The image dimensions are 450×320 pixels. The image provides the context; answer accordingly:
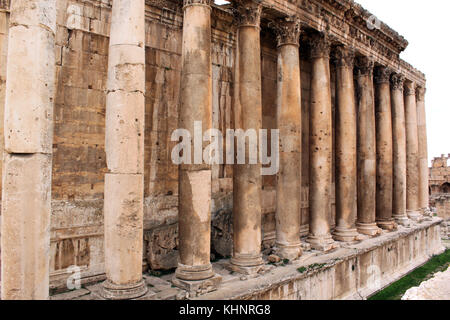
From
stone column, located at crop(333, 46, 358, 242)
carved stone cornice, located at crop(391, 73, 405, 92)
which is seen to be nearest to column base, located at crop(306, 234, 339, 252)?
stone column, located at crop(333, 46, 358, 242)

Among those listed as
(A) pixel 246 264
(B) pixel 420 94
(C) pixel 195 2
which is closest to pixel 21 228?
(A) pixel 246 264

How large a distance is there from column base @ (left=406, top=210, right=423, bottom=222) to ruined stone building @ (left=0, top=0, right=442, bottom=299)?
2477 millimetres

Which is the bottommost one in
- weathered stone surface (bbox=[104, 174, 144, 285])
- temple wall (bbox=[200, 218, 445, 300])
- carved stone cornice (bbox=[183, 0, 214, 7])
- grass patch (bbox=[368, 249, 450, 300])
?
grass patch (bbox=[368, 249, 450, 300])

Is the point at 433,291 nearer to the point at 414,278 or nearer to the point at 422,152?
the point at 414,278

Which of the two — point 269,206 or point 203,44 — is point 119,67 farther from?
point 269,206

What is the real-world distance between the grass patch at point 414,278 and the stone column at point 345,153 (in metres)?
2.24

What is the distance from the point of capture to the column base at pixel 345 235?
14.0 metres

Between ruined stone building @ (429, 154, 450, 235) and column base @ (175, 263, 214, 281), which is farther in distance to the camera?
ruined stone building @ (429, 154, 450, 235)

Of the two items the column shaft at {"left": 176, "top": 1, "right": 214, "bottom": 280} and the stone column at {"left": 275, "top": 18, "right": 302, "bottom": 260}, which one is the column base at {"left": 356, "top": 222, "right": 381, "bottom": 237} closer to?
the stone column at {"left": 275, "top": 18, "right": 302, "bottom": 260}

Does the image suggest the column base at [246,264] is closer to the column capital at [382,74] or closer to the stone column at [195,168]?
the stone column at [195,168]

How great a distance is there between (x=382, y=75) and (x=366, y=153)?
456cm

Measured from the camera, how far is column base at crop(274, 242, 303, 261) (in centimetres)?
1122

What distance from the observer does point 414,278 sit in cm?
1522
